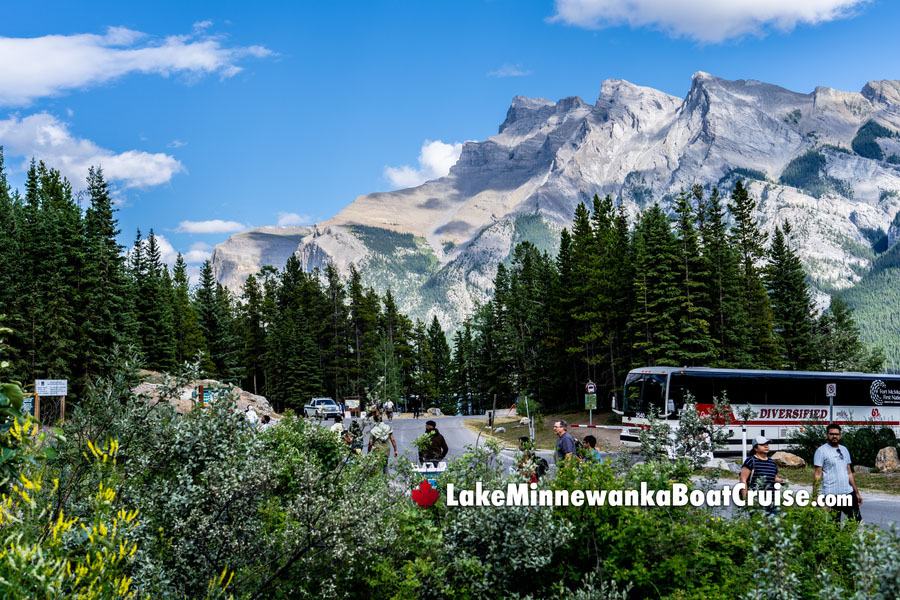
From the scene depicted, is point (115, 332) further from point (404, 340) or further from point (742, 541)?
point (404, 340)

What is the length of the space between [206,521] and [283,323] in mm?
78742

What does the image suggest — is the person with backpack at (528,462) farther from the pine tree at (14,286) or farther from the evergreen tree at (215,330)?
the evergreen tree at (215,330)

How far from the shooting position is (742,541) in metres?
5.84

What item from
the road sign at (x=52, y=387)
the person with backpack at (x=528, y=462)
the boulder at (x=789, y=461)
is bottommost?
the boulder at (x=789, y=461)

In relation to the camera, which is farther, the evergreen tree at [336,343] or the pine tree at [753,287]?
the evergreen tree at [336,343]

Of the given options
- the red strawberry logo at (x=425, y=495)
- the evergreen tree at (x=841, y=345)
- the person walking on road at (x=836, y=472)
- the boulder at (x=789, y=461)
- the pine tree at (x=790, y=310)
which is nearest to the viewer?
the red strawberry logo at (x=425, y=495)

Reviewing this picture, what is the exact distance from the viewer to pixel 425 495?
6875 millimetres

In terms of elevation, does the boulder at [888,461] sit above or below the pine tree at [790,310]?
below

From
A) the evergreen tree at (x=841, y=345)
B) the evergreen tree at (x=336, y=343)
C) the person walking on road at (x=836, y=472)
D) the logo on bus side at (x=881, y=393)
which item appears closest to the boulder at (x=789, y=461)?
the logo on bus side at (x=881, y=393)

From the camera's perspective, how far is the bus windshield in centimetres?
2758

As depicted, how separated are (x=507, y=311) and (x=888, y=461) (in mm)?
64334

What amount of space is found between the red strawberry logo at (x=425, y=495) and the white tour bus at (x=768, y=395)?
21020mm

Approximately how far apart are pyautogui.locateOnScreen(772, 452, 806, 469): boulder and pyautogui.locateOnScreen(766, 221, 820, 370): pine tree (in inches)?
1472

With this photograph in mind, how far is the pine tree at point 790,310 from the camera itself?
57156 mm
